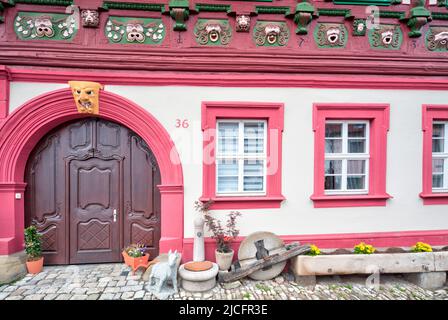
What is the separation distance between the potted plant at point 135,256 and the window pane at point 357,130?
14.4ft

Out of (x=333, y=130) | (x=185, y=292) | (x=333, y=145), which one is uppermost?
(x=333, y=130)

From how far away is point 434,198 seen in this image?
4.24 meters

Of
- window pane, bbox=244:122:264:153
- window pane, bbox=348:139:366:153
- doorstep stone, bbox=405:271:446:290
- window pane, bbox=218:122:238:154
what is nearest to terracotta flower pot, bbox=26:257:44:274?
window pane, bbox=218:122:238:154

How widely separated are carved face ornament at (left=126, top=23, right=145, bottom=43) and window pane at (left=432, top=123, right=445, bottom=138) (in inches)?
230

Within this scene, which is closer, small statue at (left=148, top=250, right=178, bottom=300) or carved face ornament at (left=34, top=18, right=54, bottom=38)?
small statue at (left=148, top=250, right=178, bottom=300)

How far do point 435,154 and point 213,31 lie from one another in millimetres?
4862

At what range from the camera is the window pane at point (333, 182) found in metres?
4.25

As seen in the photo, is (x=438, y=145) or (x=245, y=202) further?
(x=438, y=145)

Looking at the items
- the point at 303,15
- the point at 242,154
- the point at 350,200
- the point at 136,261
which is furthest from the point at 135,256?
the point at 303,15

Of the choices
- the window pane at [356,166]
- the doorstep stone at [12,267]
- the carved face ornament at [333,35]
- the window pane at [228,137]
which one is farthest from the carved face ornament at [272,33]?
the doorstep stone at [12,267]

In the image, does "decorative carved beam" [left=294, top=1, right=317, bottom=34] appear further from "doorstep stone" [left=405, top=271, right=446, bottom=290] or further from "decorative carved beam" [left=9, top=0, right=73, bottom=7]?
"doorstep stone" [left=405, top=271, right=446, bottom=290]

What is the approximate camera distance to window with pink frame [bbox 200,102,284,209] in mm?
3943

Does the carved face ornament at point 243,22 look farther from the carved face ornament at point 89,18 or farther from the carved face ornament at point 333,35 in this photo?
the carved face ornament at point 89,18

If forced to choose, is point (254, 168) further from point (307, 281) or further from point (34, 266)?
point (34, 266)
